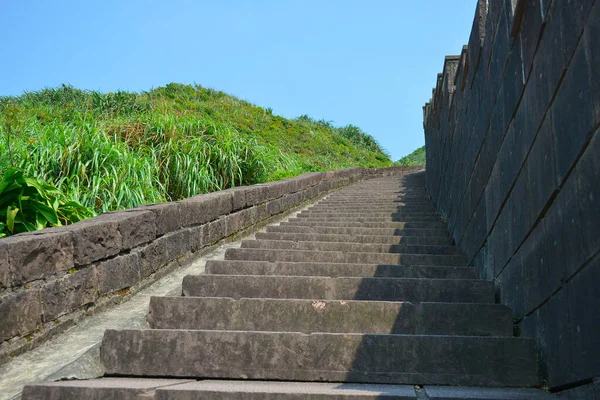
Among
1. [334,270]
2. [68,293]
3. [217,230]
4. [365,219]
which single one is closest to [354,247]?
[334,270]

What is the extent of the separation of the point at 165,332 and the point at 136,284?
1.16 m

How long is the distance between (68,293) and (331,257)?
205 cm

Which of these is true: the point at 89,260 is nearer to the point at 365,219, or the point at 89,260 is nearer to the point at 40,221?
the point at 40,221

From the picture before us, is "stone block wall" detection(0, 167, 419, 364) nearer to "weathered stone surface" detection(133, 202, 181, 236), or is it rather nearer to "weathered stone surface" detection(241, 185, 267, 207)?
"weathered stone surface" detection(133, 202, 181, 236)

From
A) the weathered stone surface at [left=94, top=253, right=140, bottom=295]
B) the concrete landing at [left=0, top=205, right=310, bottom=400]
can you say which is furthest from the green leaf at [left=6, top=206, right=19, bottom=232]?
the concrete landing at [left=0, top=205, right=310, bottom=400]

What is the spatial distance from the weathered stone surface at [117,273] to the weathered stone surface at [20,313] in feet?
1.75

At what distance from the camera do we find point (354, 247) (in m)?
4.96

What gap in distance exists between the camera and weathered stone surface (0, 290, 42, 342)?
8.48 ft

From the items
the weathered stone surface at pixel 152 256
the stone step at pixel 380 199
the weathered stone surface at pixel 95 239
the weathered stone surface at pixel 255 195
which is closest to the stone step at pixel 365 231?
the weathered stone surface at pixel 255 195

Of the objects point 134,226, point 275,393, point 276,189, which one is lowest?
point 275,393

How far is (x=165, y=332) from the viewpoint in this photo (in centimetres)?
Answer: 266

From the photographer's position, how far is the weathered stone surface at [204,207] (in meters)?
4.55

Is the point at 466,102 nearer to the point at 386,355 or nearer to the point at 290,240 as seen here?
the point at 290,240

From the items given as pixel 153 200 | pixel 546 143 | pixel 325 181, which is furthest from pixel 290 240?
pixel 325 181
